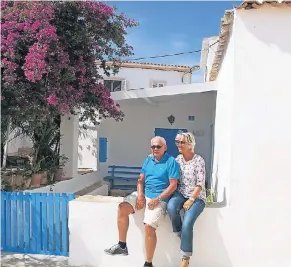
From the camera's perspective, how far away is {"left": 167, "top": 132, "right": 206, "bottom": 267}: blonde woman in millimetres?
5160

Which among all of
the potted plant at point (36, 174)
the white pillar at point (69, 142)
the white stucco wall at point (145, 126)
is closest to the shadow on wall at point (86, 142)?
the white stucco wall at point (145, 126)

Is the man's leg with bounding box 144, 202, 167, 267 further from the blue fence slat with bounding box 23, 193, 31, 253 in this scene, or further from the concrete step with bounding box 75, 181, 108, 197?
the concrete step with bounding box 75, 181, 108, 197

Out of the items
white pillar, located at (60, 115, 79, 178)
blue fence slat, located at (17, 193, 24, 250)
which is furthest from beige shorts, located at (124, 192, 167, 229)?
white pillar, located at (60, 115, 79, 178)

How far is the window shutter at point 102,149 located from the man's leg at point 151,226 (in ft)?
28.7

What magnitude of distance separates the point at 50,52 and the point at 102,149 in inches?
272

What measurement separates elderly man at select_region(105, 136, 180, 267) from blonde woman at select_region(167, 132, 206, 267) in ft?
0.57

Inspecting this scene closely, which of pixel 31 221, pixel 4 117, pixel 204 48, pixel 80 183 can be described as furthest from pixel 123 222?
pixel 204 48

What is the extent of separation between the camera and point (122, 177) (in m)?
13.6

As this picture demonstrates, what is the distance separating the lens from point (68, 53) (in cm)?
811

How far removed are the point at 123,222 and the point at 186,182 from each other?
1088mm

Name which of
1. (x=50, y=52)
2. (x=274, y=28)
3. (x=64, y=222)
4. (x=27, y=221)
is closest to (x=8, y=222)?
(x=27, y=221)

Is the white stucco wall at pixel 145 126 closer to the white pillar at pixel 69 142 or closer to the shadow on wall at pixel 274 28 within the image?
the white pillar at pixel 69 142

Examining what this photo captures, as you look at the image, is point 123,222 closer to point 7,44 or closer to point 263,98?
point 263,98

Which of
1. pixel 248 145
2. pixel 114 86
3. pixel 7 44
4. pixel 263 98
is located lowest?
pixel 248 145
